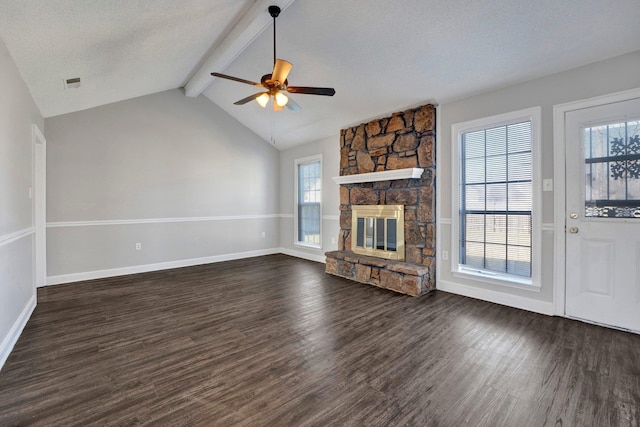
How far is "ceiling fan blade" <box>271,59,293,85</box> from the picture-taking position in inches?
100

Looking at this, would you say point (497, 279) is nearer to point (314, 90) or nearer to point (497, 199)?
point (497, 199)

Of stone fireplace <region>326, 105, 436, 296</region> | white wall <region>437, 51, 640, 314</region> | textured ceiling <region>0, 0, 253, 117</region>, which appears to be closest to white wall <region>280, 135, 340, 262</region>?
stone fireplace <region>326, 105, 436, 296</region>

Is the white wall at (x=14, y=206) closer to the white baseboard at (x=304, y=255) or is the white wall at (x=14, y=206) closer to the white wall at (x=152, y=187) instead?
the white wall at (x=152, y=187)

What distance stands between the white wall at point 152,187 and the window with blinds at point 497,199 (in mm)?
4296

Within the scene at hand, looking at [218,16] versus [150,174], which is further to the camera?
[150,174]

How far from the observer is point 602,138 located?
2758mm

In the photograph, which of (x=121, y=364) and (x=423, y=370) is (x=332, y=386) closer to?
(x=423, y=370)

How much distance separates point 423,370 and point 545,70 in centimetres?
313

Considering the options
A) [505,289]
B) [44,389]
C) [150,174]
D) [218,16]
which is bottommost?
[44,389]

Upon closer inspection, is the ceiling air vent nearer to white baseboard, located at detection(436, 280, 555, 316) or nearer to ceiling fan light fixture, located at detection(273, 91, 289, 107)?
ceiling fan light fixture, located at detection(273, 91, 289, 107)

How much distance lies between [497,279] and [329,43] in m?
3.34

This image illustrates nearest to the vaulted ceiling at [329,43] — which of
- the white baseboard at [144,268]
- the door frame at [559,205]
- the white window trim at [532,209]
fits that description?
the white window trim at [532,209]

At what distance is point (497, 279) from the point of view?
3.40 meters

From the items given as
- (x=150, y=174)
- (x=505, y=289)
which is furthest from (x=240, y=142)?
(x=505, y=289)
